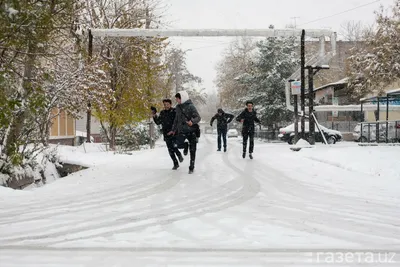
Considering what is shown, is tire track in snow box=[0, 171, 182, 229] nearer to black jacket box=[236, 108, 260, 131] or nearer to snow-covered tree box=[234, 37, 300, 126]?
black jacket box=[236, 108, 260, 131]

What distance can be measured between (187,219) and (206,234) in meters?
0.64

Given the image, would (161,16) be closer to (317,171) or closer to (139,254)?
(317,171)

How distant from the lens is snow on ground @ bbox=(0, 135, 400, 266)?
3.31 m

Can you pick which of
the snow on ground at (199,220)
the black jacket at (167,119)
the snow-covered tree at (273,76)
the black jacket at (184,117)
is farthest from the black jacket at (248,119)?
the snow-covered tree at (273,76)

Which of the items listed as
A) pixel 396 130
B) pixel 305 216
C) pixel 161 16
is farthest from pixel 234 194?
pixel 161 16

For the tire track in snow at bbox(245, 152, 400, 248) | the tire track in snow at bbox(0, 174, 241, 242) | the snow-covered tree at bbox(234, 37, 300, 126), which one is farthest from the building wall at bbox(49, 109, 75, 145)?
the tire track in snow at bbox(245, 152, 400, 248)

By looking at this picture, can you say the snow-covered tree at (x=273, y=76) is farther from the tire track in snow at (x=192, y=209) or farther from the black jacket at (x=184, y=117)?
the tire track in snow at (x=192, y=209)

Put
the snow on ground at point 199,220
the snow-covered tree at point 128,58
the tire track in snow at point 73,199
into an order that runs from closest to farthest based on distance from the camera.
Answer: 1. the snow on ground at point 199,220
2. the tire track in snow at point 73,199
3. the snow-covered tree at point 128,58

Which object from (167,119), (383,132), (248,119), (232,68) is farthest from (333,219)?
(232,68)

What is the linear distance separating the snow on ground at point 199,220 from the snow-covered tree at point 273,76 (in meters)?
26.4

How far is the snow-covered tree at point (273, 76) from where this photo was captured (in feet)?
112

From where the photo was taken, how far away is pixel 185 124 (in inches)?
345

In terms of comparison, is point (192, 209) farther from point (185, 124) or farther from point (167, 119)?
point (167, 119)

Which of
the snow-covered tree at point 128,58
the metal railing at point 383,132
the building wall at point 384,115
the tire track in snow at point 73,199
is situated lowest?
the tire track in snow at point 73,199
